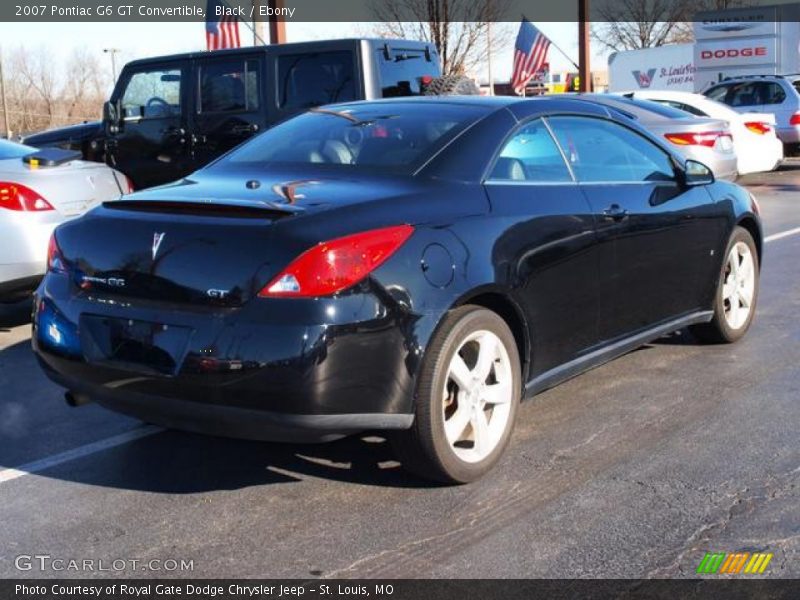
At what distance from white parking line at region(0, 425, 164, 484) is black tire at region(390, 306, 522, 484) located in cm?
150

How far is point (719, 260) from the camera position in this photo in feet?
18.9

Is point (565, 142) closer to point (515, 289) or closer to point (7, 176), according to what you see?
point (515, 289)

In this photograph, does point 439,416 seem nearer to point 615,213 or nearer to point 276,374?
point 276,374

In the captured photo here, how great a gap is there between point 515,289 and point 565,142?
1.05m

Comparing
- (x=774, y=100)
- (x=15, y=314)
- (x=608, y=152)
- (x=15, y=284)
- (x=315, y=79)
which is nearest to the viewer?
(x=608, y=152)

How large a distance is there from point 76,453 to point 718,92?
1842cm

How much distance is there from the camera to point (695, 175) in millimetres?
5555

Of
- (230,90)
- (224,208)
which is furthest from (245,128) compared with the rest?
(224,208)

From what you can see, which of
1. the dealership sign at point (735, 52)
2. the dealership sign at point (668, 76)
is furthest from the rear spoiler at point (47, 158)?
the dealership sign at point (668, 76)

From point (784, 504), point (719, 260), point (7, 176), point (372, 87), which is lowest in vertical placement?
point (784, 504)

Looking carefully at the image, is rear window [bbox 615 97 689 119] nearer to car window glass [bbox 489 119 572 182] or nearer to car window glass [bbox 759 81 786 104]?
car window glass [bbox 759 81 786 104]

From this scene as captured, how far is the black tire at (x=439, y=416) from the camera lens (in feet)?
12.1

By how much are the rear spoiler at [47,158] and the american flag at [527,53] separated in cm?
1404

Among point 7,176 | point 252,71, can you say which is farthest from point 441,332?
point 252,71
